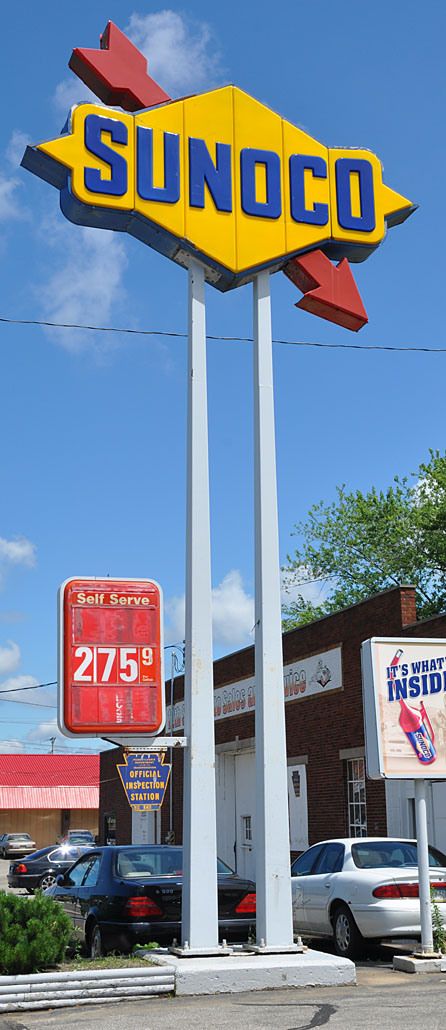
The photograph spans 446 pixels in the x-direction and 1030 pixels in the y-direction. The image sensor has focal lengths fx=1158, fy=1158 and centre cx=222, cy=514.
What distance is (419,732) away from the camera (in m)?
12.1

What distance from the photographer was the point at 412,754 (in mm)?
12039

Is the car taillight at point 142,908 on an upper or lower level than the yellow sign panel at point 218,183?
lower

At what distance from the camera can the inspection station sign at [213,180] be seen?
11.9 meters

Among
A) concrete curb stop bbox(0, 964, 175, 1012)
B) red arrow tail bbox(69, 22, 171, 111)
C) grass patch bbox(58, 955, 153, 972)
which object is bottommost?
concrete curb stop bbox(0, 964, 175, 1012)

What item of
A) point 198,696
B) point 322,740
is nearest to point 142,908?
point 198,696

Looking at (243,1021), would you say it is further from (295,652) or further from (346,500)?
(346,500)

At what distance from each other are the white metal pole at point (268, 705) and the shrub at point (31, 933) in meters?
1.89

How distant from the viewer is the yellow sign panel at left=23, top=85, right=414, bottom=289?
1191 centimetres

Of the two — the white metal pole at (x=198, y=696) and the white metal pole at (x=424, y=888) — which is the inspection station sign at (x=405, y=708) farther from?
the white metal pole at (x=198, y=696)

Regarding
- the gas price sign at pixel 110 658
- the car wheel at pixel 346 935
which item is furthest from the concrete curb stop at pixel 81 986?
the car wheel at pixel 346 935

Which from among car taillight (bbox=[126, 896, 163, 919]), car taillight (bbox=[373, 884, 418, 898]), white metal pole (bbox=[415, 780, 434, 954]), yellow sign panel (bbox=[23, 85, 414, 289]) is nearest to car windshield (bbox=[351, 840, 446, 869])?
car taillight (bbox=[373, 884, 418, 898])

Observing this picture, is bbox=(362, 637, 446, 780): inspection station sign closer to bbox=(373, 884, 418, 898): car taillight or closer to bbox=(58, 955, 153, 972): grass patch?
bbox=(373, 884, 418, 898): car taillight

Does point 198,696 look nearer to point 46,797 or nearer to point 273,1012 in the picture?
point 273,1012

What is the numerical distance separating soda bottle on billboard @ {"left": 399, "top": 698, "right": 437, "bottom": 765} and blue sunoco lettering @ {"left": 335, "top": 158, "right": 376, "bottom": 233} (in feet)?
17.3
